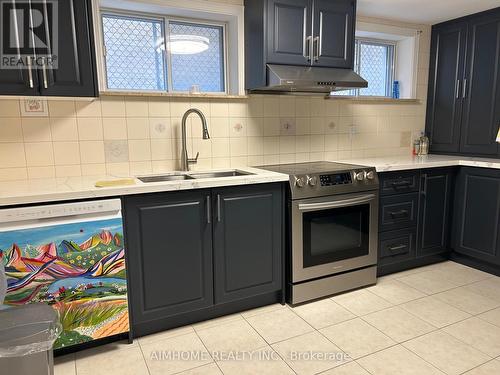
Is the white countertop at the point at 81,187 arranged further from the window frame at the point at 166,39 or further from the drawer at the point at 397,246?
the drawer at the point at 397,246

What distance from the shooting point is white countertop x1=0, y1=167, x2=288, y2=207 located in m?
1.69

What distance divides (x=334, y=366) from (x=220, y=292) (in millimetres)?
777

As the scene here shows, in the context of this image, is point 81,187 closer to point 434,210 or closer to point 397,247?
point 397,247

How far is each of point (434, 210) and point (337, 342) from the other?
1575mm

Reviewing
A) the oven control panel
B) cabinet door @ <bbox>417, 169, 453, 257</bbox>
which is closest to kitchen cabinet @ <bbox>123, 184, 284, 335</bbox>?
the oven control panel

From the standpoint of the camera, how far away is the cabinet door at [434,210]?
115 inches

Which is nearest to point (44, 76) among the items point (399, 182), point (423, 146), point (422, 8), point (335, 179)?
point (335, 179)

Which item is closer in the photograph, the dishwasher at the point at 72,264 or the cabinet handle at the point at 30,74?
the dishwasher at the point at 72,264

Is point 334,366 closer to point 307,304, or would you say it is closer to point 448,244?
point 307,304

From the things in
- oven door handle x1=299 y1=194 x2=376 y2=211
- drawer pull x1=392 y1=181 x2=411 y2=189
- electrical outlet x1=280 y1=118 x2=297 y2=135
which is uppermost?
electrical outlet x1=280 y1=118 x2=297 y2=135

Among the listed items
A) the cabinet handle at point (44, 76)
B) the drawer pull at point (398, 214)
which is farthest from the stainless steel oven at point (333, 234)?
the cabinet handle at point (44, 76)

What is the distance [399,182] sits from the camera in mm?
2783

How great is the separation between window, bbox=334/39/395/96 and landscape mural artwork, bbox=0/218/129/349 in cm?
254

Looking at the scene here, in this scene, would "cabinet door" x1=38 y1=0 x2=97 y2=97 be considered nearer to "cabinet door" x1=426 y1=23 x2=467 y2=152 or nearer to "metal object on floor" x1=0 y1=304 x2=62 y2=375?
"metal object on floor" x1=0 y1=304 x2=62 y2=375
